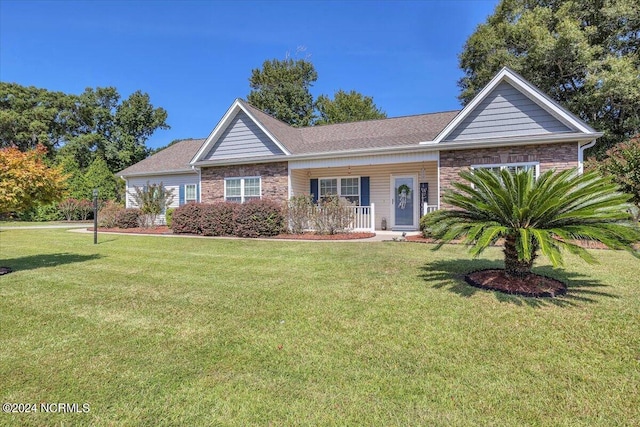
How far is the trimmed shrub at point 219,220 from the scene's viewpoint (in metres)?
12.9

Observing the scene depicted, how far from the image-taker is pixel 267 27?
60.4 feet

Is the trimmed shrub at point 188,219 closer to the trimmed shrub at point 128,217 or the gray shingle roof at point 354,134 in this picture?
the gray shingle roof at point 354,134

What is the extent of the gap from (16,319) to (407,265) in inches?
237

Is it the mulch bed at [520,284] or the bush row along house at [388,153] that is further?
the bush row along house at [388,153]

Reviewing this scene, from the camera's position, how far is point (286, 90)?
36.3 meters

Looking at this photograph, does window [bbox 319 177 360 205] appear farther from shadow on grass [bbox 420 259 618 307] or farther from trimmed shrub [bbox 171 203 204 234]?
shadow on grass [bbox 420 259 618 307]

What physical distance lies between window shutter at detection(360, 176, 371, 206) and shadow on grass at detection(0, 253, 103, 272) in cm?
1012

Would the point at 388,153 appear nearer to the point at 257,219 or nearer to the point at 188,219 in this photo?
the point at 257,219

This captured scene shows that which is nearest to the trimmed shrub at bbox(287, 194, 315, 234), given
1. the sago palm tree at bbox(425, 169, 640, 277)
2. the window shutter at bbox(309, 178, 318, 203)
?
the window shutter at bbox(309, 178, 318, 203)

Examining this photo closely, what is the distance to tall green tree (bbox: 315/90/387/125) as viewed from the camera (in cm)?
3441

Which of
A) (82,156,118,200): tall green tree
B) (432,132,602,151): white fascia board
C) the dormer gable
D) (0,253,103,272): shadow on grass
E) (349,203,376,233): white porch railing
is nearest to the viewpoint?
(0,253,103,272): shadow on grass

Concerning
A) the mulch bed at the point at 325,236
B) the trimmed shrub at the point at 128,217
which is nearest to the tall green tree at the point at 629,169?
the mulch bed at the point at 325,236

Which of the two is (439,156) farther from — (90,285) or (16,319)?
(16,319)

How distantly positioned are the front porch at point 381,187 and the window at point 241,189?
179 centimetres
